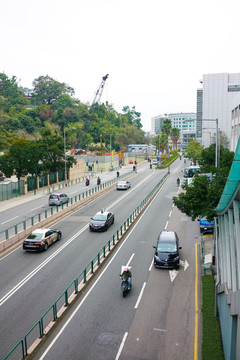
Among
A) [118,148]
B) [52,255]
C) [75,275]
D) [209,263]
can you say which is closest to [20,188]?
[52,255]

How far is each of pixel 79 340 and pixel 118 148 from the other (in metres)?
118

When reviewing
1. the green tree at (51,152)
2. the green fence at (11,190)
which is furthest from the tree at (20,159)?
the green tree at (51,152)

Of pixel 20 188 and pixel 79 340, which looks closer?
pixel 79 340

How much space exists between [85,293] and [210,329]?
6541mm

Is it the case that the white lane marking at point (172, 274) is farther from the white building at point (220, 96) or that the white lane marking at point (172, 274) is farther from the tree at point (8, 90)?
the tree at point (8, 90)

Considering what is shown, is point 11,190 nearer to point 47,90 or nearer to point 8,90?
point 8,90

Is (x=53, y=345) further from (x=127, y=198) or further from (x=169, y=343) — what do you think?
(x=127, y=198)

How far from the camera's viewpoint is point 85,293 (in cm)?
1691

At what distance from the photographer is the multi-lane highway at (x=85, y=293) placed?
1277cm

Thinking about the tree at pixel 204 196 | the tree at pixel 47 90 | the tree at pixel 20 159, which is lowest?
the tree at pixel 204 196

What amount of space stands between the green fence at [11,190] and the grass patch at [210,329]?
3198cm

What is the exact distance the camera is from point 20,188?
4659 centimetres

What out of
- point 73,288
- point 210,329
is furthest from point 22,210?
point 210,329

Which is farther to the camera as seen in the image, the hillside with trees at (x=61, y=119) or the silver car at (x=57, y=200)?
the hillside with trees at (x=61, y=119)
